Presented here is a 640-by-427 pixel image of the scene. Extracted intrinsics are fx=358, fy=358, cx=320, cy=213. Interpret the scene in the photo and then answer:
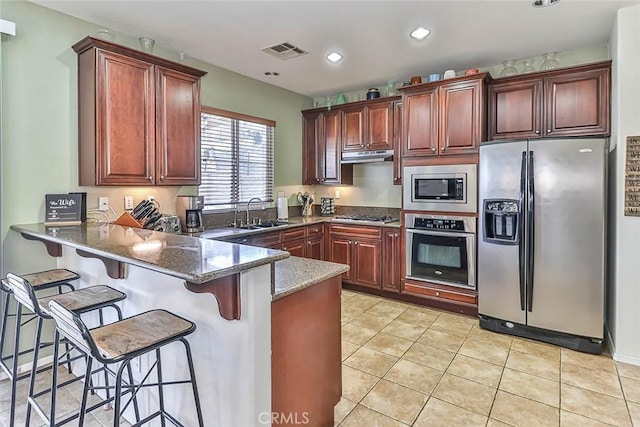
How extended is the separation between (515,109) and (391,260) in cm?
205

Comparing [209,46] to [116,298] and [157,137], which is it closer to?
[157,137]

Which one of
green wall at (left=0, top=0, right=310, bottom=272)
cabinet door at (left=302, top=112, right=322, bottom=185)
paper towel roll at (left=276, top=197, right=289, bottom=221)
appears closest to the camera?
green wall at (left=0, top=0, right=310, bottom=272)

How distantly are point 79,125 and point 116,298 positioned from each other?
1.67 m

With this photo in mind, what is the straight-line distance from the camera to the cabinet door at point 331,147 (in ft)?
16.0

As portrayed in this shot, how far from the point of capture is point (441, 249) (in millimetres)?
3791

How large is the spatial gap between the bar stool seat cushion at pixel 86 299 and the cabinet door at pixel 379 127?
11.1ft

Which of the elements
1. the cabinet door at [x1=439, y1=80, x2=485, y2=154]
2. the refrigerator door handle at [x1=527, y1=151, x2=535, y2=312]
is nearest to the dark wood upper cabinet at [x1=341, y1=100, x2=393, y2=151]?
the cabinet door at [x1=439, y1=80, x2=485, y2=154]

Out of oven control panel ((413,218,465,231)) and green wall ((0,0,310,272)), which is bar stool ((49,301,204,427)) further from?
oven control panel ((413,218,465,231))

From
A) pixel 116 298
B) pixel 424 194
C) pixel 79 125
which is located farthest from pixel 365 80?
pixel 116 298

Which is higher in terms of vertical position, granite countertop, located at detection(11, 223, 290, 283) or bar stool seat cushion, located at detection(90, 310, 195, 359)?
granite countertop, located at detection(11, 223, 290, 283)

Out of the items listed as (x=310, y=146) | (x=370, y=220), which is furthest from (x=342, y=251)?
(x=310, y=146)

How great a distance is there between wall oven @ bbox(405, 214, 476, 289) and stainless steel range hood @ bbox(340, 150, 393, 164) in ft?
2.89

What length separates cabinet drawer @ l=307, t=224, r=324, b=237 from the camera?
4496mm

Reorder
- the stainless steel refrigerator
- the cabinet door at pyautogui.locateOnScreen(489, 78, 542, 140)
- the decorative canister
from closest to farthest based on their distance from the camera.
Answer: the stainless steel refrigerator → the cabinet door at pyautogui.locateOnScreen(489, 78, 542, 140) → the decorative canister
